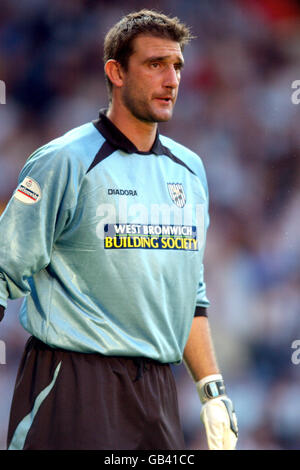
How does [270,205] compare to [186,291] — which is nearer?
[186,291]

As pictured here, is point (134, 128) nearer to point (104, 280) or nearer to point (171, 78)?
point (171, 78)

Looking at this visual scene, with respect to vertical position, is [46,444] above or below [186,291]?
below

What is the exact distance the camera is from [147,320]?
2.10 meters

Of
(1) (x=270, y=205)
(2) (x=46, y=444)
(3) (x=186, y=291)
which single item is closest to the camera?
(2) (x=46, y=444)

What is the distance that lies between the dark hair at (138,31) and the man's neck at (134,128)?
0.37 feet

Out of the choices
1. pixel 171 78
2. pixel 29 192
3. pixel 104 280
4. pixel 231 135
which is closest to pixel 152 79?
pixel 171 78

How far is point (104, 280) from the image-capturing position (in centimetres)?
208

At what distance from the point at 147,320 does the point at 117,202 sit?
341mm

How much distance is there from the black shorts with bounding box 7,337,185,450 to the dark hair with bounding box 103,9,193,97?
33.8 inches

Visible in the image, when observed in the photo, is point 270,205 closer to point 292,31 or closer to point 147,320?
point 292,31

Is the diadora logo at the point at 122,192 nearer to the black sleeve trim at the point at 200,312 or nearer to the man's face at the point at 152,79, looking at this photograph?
the man's face at the point at 152,79

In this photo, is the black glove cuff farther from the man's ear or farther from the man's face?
the man's ear

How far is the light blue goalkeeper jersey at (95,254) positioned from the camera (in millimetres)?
2047
